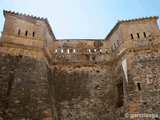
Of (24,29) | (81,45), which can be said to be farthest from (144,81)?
(24,29)

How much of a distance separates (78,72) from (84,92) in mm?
1624

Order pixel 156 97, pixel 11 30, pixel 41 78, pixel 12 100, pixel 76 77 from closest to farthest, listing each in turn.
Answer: pixel 12 100 < pixel 156 97 < pixel 41 78 < pixel 11 30 < pixel 76 77

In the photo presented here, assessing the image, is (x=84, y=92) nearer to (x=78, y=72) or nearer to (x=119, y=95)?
(x=78, y=72)

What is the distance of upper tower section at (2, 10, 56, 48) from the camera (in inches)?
389

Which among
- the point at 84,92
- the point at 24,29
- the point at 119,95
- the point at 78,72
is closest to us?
the point at 119,95

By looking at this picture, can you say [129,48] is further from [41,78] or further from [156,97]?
[41,78]

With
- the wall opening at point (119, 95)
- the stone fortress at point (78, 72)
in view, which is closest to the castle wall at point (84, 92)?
the stone fortress at point (78, 72)

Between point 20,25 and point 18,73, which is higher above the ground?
point 20,25

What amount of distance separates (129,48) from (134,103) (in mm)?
3613

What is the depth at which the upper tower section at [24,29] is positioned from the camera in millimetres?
9875

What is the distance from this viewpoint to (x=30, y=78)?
898 centimetres

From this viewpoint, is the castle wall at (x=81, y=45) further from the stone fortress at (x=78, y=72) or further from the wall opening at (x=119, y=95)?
the wall opening at (x=119, y=95)

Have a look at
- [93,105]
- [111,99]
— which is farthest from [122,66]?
[93,105]

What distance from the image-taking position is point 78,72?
11.8 metres
